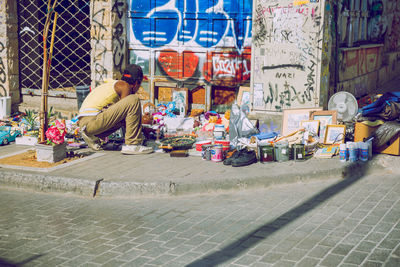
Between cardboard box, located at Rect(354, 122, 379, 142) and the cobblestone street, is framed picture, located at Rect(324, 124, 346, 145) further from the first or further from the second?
the cobblestone street

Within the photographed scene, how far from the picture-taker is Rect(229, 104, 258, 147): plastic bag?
853cm

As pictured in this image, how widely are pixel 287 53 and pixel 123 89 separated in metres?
2.82

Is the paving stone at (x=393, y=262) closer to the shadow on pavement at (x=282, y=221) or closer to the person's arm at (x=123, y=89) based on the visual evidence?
the shadow on pavement at (x=282, y=221)

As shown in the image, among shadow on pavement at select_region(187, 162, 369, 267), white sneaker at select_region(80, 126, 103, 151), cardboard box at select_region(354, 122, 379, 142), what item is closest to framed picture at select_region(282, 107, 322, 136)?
cardboard box at select_region(354, 122, 379, 142)

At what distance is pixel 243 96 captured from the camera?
959 centimetres

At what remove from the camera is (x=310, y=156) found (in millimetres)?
7645

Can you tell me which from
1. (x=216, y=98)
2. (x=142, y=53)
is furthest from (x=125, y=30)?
(x=216, y=98)

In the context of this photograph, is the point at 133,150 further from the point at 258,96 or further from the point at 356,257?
the point at 356,257

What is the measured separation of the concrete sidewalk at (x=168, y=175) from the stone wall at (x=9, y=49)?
428 cm

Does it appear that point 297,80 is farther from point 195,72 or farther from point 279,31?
point 195,72

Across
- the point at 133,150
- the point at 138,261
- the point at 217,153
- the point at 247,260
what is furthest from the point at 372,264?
the point at 133,150

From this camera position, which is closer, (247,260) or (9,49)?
(247,260)

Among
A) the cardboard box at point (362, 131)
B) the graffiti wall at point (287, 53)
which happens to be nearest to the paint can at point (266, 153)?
the cardboard box at point (362, 131)

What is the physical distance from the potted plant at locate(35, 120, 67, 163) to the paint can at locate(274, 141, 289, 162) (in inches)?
126
